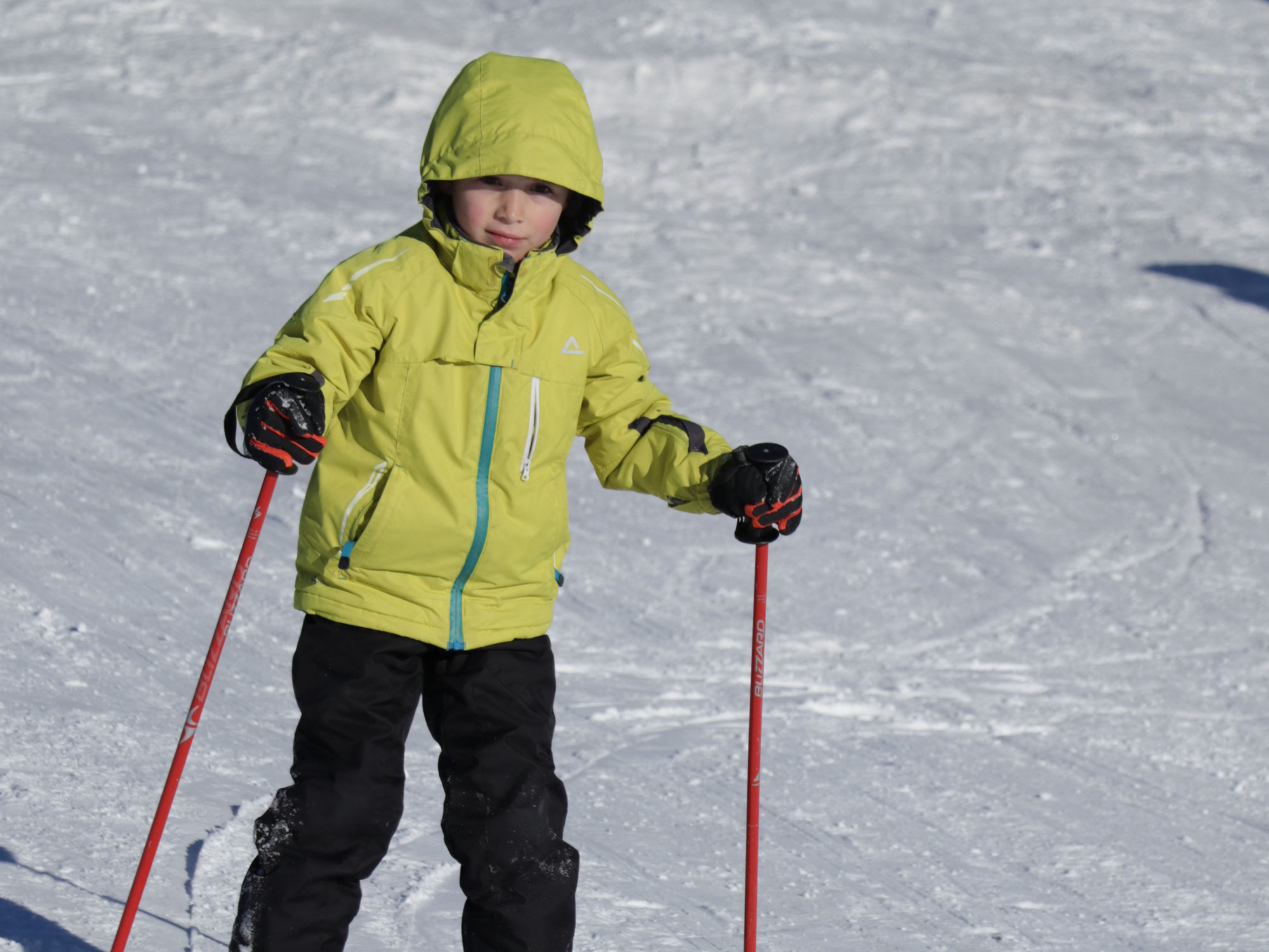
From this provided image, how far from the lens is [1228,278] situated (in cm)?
988

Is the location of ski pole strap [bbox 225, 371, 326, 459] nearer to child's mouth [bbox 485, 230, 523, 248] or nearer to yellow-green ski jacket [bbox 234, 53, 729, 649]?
yellow-green ski jacket [bbox 234, 53, 729, 649]

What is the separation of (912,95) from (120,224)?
22.9ft

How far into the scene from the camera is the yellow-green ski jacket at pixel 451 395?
8.14ft

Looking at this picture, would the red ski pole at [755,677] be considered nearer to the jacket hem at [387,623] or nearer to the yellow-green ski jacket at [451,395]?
the yellow-green ski jacket at [451,395]

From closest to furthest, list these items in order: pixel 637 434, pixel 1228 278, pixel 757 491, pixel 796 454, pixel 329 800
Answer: pixel 329 800 → pixel 757 491 → pixel 637 434 → pixel 796 454 → pixel 1228 278

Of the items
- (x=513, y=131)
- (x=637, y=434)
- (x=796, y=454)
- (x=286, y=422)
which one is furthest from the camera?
(x=796, y=454)

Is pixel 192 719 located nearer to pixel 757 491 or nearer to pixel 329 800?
pixel 329 800

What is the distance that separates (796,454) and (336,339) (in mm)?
4570

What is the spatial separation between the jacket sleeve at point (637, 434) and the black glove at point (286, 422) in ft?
1.93

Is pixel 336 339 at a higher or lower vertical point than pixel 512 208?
lower

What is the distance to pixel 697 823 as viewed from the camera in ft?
12.5

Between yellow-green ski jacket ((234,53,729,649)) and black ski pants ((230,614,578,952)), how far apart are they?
76mm

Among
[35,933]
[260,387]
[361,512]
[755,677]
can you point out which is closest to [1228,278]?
[755,677]

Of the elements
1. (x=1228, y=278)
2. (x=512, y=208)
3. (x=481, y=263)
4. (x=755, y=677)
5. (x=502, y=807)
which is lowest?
(x=502, y=807)
